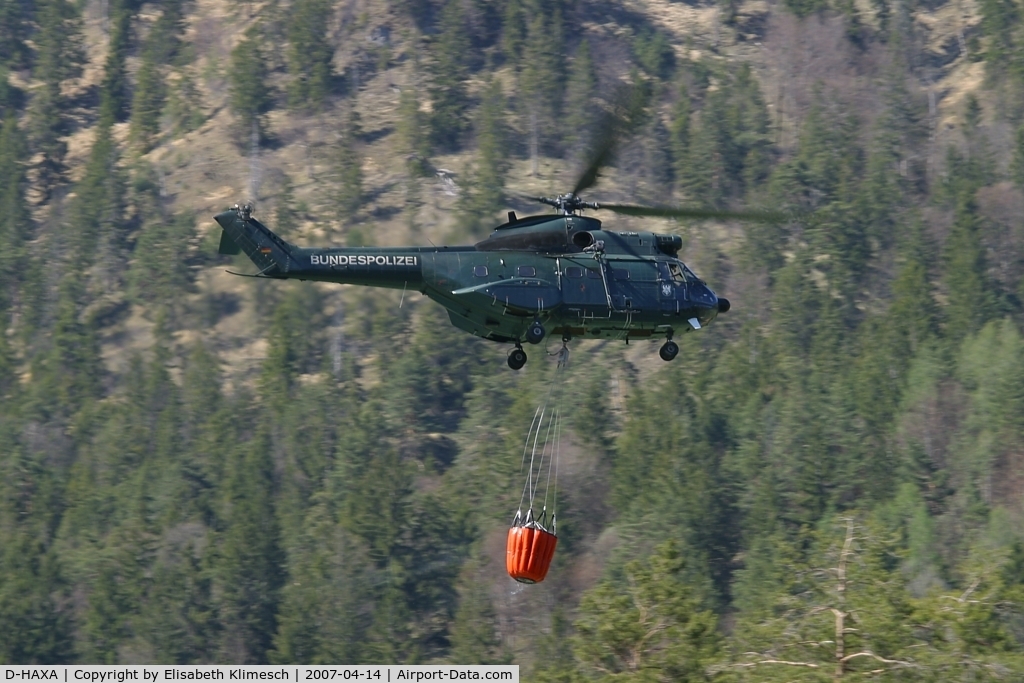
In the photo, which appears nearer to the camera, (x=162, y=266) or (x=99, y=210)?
(x=162, y=266)

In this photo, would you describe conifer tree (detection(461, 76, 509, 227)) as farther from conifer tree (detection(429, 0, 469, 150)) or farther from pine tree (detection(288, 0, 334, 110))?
pine tree (detection(288, 0, 334, 110))

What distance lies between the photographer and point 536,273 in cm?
3136

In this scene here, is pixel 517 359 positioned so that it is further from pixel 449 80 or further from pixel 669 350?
pixel 449 80

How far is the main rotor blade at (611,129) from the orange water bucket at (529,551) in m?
6.15

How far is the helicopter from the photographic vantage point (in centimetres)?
3122

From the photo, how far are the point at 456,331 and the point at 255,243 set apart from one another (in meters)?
61.0

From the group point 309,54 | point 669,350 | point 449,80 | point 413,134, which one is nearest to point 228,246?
point 669,350

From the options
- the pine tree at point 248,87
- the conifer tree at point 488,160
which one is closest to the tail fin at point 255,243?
the conifer tree at point 488,160

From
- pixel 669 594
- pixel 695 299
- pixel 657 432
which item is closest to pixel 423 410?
pixel 657 432

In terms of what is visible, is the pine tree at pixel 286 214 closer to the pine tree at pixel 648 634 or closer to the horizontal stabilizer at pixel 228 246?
the pine tree at pixel 648 634

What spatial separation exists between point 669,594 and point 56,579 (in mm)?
44974

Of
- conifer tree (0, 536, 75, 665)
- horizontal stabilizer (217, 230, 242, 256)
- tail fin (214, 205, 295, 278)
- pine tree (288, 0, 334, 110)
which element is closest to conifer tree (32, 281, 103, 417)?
conifer tree (0, 536, 75, 665)

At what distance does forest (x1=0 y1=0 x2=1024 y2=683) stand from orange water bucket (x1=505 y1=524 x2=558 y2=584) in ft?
46.4

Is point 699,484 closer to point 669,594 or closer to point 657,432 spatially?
point 657,432
